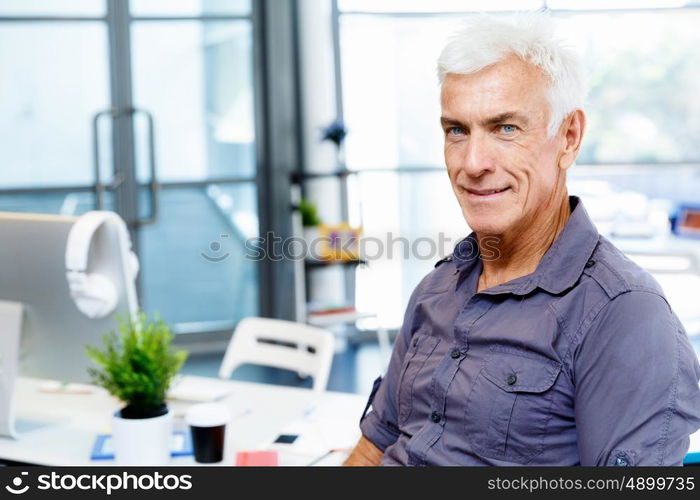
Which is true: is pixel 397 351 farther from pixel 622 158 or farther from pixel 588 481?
pixel 622 158

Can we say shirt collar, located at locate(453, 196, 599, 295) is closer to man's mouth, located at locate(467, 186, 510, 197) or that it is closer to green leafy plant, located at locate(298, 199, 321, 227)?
man's mouth, located at locate(467, 186, 510, 197)

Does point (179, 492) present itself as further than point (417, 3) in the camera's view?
No

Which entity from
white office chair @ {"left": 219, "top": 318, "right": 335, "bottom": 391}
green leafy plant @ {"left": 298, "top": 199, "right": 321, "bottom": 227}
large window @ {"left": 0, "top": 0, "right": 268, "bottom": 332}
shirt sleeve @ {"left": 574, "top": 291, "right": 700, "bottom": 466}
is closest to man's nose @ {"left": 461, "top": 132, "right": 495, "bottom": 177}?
shirt sleeve @ {"left": 574, "top": 291, "right": 700, "bottom": 466}

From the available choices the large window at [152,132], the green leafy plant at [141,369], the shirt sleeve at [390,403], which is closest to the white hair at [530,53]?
the shirt sleeve at [390,403]

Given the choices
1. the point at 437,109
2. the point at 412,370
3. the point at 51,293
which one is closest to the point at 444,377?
the point at 412,370

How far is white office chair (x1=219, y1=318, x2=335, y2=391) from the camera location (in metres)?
2.57

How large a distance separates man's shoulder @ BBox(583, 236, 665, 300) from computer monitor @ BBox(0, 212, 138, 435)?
97cm

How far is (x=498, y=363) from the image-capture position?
4.82ft

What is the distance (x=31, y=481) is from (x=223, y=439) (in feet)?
2.36

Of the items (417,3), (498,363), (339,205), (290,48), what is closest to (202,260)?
(339,205)

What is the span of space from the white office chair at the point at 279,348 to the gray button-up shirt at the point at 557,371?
892 mm

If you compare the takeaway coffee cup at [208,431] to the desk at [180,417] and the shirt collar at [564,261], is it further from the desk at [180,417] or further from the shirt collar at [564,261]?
the shirt collar at [564,261]

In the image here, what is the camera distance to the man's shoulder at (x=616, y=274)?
1.38 meters

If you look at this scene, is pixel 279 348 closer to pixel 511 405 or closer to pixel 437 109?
pixel 511 405
